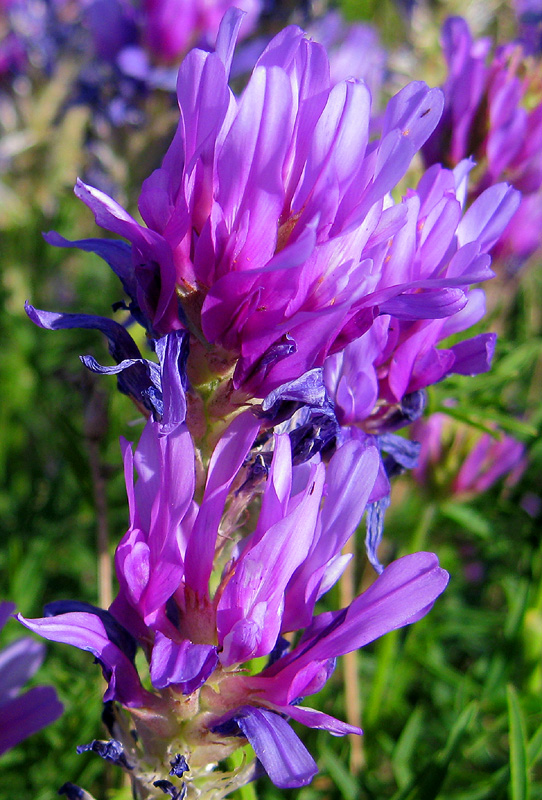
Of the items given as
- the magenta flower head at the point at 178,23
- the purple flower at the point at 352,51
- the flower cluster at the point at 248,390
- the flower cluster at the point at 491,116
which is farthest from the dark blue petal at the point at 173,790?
the purple flower at the point at 352,51

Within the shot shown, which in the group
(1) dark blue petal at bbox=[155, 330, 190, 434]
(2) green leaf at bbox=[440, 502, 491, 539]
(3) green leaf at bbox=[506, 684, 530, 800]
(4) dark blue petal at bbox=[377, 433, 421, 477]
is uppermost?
(1) dark blue petal at bbox=[155, 330, 190, 434]

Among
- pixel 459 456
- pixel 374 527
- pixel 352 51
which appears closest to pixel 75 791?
pixel 374 527

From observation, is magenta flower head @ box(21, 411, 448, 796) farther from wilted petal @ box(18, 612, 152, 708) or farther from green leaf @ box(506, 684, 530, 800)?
green leaf @ box(506, 684, 530, 800)

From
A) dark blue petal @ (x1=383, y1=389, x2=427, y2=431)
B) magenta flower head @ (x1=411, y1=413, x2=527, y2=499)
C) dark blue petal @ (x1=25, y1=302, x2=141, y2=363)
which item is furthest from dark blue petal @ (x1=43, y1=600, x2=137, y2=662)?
magenta flower head @ (x1=411, y1=413, x2=527, y2=499)

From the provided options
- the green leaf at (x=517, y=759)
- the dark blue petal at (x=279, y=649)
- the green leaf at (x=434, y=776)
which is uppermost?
the dark blue petal at (x=279, y=649)

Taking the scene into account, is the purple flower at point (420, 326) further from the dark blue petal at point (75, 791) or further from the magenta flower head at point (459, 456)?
the magenta flower head at point (459, 456)

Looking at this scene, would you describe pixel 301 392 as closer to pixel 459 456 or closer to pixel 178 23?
pixel 459 456

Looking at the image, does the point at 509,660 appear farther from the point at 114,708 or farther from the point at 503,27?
the point at 503,27
